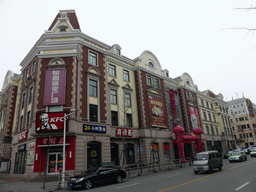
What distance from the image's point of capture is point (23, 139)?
21.9 metres

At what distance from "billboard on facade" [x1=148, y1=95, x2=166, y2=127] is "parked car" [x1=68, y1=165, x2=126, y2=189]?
15193 mm

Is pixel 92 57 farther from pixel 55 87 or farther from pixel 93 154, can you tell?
pixel 93 154

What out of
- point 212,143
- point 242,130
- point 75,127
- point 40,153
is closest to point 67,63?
point 75,127

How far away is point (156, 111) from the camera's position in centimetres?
3133

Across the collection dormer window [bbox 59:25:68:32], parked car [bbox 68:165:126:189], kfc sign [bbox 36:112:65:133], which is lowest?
parked car [bbox 68:165:126:189]

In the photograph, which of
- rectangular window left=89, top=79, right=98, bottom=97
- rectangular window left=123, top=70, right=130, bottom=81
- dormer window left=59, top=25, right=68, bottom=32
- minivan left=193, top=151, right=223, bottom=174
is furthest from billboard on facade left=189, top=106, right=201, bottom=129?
dormer window left=59, top=25, right=68, bottom=32

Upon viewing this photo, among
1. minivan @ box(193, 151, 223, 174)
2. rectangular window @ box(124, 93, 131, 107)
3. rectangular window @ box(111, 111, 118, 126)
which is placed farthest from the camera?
rectangular window @ box(124, 93, 131, 107)

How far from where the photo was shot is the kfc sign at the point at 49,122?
60.9ft

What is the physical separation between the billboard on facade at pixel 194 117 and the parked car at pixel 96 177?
29.9 m

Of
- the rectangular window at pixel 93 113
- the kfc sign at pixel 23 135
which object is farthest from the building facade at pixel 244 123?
the kfc sign at pixel 23 135

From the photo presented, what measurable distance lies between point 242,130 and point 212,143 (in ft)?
148

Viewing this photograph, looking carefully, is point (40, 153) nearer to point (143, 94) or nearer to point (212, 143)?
point (143, 94)

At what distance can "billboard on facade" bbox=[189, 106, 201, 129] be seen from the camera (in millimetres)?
41303

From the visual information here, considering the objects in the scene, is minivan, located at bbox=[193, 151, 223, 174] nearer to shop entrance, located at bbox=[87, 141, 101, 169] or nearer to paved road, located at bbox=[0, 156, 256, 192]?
paved road, located at bbox=[0, 156, 256, 192]
